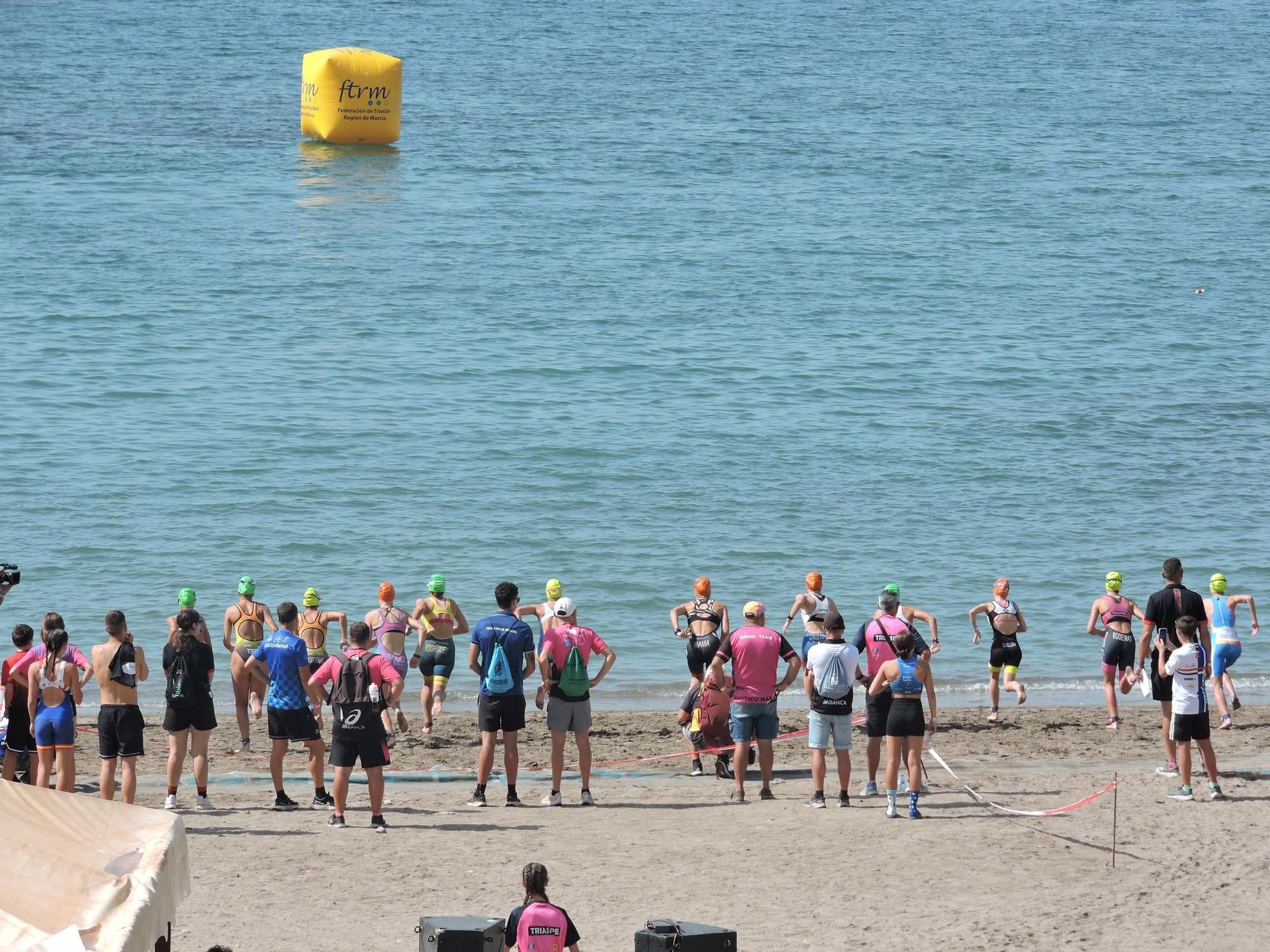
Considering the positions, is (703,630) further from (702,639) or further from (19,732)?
(19,732)

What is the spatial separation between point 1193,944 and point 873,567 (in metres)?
11.3

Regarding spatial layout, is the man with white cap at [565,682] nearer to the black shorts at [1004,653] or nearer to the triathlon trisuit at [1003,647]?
the triathlon trisuit at [1003,647]

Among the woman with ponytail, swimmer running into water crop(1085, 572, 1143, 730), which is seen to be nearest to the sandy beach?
swimmer running into water crop(1085, 572, 1143, 730)

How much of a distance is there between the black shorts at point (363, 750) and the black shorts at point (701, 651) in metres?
3.28

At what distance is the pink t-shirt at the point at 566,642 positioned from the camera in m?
11.7

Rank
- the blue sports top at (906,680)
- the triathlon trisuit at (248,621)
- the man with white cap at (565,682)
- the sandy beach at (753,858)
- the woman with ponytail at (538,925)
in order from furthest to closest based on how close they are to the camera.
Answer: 1. the triathlon trisuit at (248,621)
2. the man with white cap at (565,682)
3. the blue sports top at (906,680)
4. the sandy beach at (753,858)
5. the woman with ponytail at (538,925)

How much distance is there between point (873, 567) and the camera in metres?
20.1

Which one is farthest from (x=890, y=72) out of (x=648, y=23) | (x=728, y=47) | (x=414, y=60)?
(x=414, y=60)

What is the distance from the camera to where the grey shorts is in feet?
38.5

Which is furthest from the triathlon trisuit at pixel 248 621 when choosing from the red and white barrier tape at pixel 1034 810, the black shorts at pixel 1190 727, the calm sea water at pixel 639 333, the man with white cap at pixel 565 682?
the black shorts at pixel 1190 727

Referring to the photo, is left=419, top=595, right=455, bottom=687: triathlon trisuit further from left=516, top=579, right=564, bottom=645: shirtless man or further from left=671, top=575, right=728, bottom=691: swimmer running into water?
left=671, top=575, right=728, bottom=691: swimmer running into water

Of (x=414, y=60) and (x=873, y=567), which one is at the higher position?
(x=414, y=60)

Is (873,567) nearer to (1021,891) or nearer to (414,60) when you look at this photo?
(1021,891)

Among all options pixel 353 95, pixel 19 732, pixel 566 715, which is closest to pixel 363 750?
pixel 566 715
